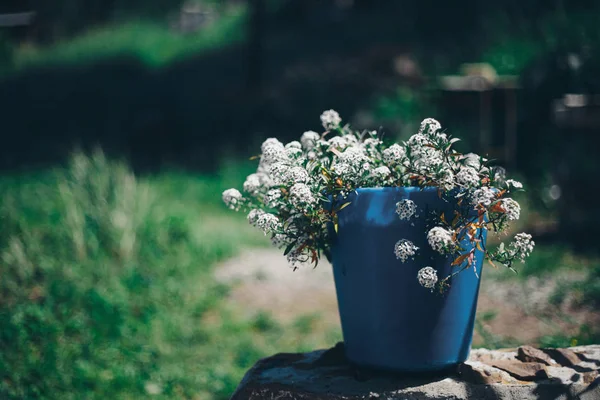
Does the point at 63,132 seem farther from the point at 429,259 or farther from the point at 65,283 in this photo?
the point at 429,259

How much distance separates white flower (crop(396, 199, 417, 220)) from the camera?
1.90 metres

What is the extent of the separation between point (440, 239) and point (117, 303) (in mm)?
2653

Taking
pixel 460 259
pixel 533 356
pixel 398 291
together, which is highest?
pixel 460 259

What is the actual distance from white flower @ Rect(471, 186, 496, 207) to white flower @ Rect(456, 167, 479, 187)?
3 cm

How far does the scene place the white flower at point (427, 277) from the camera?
186cm

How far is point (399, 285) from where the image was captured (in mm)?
1993

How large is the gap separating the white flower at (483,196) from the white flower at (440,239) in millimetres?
138

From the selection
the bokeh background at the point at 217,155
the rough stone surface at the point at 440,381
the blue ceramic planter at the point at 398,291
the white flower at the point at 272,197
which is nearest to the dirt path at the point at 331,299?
the bokeh background at the point at 217,155

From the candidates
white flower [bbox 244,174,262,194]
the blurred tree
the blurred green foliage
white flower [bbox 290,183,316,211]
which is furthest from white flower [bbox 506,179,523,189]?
the blurred tree

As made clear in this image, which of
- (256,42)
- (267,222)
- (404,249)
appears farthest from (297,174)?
(256,42)

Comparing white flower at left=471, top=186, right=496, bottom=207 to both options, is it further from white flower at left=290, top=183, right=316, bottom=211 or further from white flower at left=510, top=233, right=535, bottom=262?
white flower at left=290, top=183, right=316, bottom=211

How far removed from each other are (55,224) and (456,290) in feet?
13.5

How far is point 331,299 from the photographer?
444 cm

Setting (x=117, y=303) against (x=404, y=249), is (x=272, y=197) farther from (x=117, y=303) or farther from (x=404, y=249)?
(x=117, y=303)
